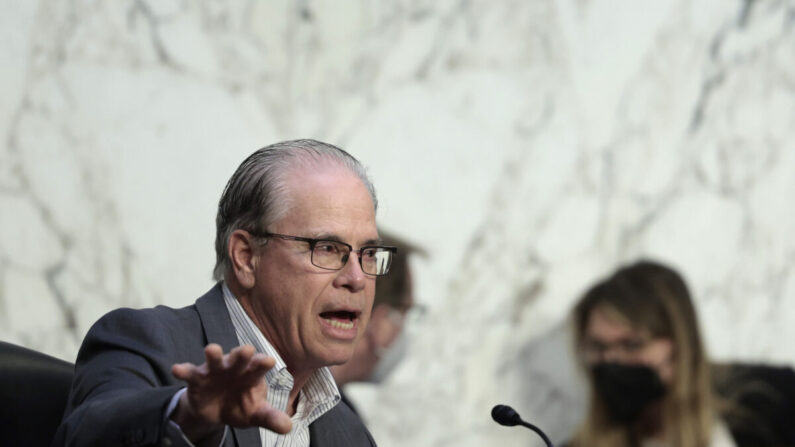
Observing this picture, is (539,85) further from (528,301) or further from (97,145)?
(97,145)

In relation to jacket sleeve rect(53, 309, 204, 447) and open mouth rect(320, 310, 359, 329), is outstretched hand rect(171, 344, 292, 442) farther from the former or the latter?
open mouth rect(320, 310, 359, 329)

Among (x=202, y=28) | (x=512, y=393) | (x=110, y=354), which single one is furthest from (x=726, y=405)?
(x=110, y=354)

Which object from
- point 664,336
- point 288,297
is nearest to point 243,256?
point 288,297

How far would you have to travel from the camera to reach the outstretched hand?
4.66 feet

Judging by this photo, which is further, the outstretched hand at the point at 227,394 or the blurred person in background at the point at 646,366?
the blurred person in background at the point at 646,366

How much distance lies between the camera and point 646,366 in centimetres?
439

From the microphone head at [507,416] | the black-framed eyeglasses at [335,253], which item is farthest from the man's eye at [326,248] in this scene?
the microphone head at [507,416]

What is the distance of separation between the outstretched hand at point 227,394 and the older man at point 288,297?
379 millimetres

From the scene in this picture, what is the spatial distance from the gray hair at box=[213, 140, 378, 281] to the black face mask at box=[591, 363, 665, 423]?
241 centimetres

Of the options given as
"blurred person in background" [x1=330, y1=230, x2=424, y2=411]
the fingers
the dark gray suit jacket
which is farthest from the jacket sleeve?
"blurred person in background" [x1=330, y1=230, x2=424, y2=411]

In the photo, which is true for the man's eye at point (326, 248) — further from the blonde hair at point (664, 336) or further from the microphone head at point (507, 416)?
the blonde hair at point (664, 336)

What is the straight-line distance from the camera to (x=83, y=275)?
12.8 ft

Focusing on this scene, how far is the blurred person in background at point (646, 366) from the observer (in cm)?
442

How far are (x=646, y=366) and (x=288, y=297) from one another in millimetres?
2580
